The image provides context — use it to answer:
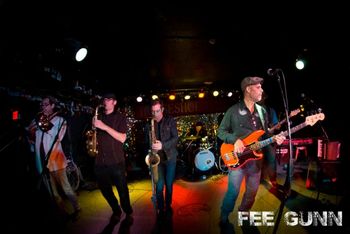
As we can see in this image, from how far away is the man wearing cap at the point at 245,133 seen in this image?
3.54 metres

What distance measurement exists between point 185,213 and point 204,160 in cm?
363

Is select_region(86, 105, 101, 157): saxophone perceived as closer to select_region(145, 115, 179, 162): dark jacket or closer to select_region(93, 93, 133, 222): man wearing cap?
select_region(93, 93, 133, 222): man wearing cap

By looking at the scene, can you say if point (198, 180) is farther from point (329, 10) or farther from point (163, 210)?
point (329, 10)

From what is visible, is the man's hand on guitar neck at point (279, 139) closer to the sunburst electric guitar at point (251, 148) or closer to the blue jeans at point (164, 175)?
the sunburst electric guitar at point (251, 148)

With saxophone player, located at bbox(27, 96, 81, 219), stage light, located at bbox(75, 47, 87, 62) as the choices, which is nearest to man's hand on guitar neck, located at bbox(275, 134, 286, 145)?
saxophone player, located at bbox(27, 96, 81, 219)

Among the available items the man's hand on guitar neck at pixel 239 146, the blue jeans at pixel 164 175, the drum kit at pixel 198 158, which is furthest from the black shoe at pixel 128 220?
the drum kit at pixel 198 158

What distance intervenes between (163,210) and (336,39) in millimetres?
5679

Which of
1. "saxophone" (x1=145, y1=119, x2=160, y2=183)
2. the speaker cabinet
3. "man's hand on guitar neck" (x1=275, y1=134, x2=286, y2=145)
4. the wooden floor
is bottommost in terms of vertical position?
the wooden floor

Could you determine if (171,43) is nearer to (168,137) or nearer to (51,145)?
(168,137)

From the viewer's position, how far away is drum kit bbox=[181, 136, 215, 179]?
813 centimetres

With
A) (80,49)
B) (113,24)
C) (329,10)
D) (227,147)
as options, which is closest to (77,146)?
(80,49)

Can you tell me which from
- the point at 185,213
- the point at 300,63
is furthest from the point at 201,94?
the point at 185,213

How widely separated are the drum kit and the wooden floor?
1.51 meters

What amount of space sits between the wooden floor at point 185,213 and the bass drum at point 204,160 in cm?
151
